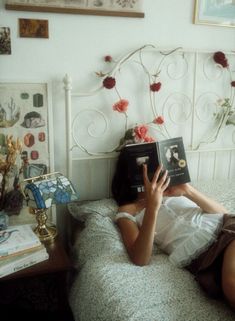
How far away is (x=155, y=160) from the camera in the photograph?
1.44 meters

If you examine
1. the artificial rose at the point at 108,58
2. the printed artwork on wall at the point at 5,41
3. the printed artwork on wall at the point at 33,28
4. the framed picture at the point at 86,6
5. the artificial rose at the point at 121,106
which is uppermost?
the framed picture at the point at 86,6

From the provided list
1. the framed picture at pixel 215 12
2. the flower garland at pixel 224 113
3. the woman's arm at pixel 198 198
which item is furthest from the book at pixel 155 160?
the framed picture at pixel 215 12

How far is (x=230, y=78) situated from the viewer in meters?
1.83

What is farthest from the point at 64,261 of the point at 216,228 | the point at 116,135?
the point at 116,135

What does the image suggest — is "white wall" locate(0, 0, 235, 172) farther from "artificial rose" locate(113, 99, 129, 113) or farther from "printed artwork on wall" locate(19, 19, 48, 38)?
"artificial rose" locate(113, 99, 129, 113)

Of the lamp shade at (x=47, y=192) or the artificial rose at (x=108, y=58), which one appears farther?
the artificial rose at (x=108, y=58)

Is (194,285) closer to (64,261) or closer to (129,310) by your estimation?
(129,310)

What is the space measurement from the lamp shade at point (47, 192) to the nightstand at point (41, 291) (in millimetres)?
200

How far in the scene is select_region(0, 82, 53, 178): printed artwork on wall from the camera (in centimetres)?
144

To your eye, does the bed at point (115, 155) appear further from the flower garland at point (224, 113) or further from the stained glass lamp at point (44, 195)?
the stained glass lamp at point (44, 195)

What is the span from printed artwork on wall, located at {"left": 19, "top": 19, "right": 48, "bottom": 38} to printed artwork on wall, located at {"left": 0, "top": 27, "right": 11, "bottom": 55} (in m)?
0.06

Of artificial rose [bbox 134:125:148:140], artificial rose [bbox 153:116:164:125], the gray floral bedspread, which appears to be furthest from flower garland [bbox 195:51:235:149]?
the gray floral bedspread

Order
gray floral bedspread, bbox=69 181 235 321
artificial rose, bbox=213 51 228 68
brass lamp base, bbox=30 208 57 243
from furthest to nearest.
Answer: artificial rose, bbox=213 51 228 68
brass lamp base, bbox=30 208 57 243
gray floral bedspread, bbox=69 181 235 321

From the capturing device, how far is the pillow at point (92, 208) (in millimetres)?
1481
